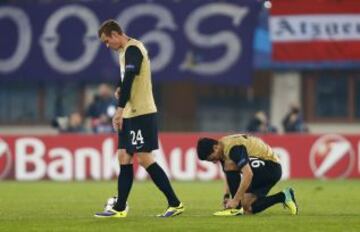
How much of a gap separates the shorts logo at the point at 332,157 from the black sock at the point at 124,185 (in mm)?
11972

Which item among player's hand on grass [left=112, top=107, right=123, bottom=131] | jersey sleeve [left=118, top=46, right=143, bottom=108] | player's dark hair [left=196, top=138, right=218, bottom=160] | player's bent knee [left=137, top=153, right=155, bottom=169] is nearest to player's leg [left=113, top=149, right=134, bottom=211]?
player's bent knee [left=137, top=153, right=155, bottom=169]

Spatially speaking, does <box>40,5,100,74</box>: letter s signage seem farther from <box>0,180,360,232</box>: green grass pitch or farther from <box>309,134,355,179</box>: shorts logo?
<box>0,180,360,232</box>: green grass pitch

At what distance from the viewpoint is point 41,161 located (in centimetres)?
2470

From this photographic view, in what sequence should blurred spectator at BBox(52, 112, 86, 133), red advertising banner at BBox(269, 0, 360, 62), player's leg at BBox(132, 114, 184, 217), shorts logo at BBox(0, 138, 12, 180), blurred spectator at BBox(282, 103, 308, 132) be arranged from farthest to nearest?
red advertising banner at BBox(269, 0, 360, 62) → blurred spectator at BBox(52, 112, 86, 133) → blurred spectator at BBox(282, 103, 308, 132) → shorts logo at BBox(0, 138, 12, 180) → player's leg at BBox(132, 114, 184, 217)

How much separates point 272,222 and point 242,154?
39.8 inches

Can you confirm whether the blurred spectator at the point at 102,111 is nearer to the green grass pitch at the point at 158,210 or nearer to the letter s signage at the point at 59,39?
the letter s signage at the point at 59,39

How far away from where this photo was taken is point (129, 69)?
1269cm

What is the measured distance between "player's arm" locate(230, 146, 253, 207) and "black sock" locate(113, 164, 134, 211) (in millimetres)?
1080

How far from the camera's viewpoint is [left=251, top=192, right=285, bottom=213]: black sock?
13.4m

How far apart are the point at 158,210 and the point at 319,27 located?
14527mm

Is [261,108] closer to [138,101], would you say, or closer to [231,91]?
[231,91]

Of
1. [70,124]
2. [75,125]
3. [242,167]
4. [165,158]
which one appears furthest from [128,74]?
[70,124]

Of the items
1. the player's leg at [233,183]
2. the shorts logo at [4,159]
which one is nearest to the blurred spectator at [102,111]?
the shorts logo at [4,159]

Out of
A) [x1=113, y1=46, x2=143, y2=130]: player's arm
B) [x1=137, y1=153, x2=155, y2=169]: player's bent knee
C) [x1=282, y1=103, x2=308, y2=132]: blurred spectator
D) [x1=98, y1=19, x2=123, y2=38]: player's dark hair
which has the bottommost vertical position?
[x1=282, y1=103, x2=308, y2=132]: blurred spectator
